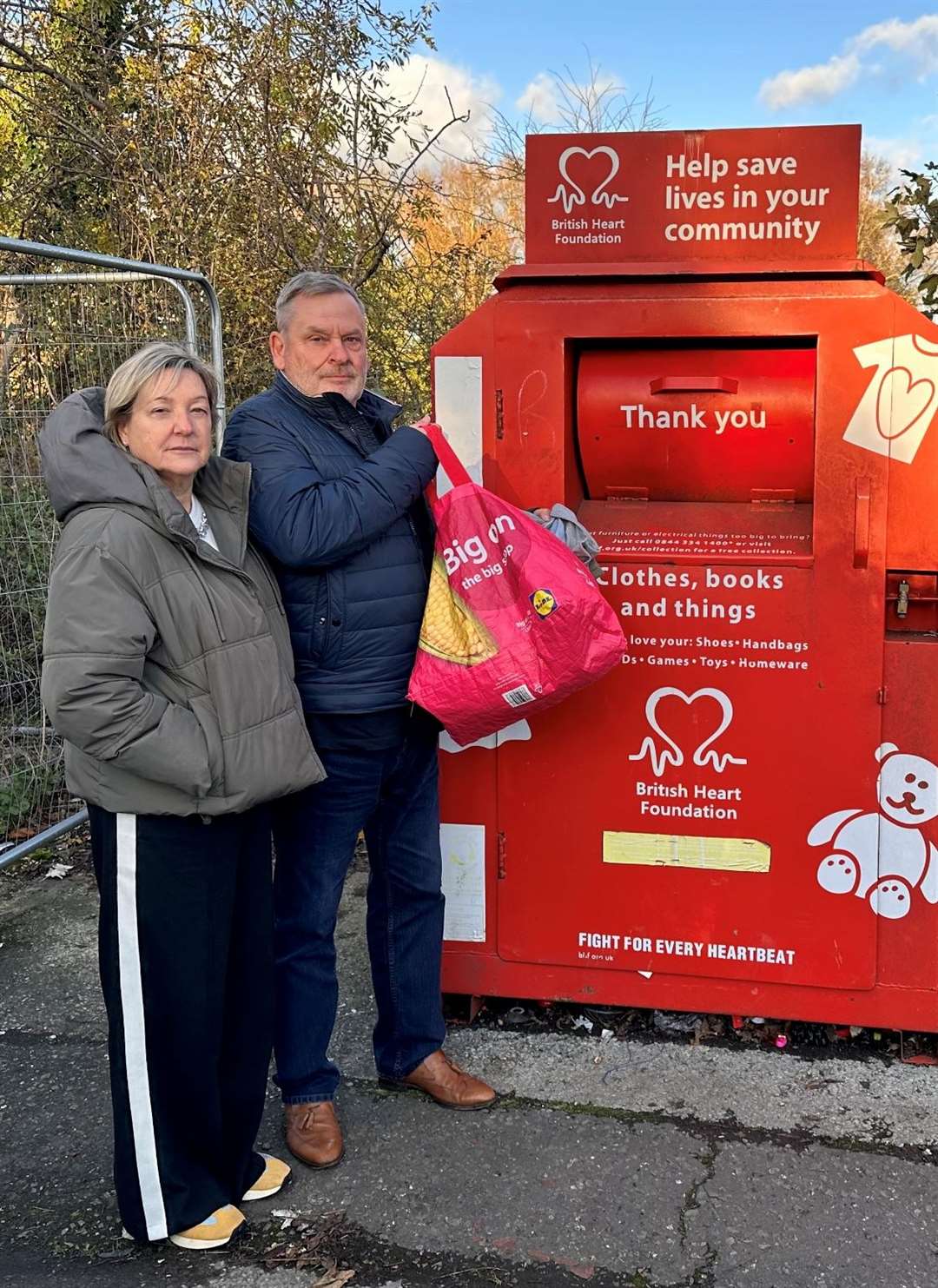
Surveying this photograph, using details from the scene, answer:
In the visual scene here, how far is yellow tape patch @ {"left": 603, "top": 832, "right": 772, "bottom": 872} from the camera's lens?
268cm

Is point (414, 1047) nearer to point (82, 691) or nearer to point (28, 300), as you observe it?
point (82, 691)

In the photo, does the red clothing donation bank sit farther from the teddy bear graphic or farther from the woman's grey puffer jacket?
the woman's grey puffer jacket

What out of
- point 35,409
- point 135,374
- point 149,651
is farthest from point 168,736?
point 35,409

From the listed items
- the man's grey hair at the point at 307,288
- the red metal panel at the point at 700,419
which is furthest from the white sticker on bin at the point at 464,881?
the man's grey hair at the point at 307,288

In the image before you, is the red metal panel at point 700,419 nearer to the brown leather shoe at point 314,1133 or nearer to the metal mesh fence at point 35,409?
the brown leather shoe at point 314,1133

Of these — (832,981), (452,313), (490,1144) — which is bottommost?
(490,1144)

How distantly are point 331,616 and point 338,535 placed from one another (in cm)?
19

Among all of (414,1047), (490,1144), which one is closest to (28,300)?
(414,1047)

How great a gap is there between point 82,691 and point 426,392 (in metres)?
4.37

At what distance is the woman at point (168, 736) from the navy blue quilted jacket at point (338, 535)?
91 millimetres

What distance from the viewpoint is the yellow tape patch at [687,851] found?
2676mm

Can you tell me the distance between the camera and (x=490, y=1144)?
245cm

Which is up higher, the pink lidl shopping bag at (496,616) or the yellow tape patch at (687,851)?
the pink lidl shopping bag at (496,616)

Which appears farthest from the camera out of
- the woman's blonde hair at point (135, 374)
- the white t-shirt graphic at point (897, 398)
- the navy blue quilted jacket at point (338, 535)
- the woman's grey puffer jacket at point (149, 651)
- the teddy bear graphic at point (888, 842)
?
the teddy bear graphic at point (888, 842)
